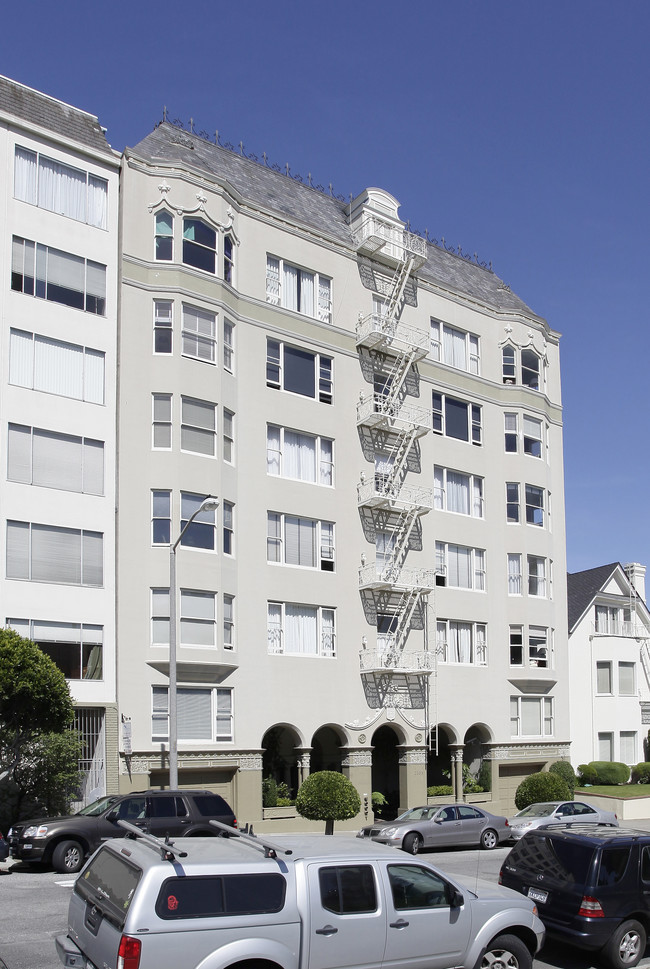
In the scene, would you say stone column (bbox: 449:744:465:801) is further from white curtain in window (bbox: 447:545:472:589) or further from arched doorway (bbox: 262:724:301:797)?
arched doorway (bbox: 262:724:301:797)

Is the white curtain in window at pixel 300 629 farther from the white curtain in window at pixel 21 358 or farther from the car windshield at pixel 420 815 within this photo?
the white curtain in window at pixel 21 358

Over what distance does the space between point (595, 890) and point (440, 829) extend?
1397cm

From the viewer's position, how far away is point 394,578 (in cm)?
3534

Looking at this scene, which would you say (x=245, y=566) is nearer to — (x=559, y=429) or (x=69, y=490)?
(x=69, y=490)

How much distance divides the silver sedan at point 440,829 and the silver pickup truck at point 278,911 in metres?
15.0

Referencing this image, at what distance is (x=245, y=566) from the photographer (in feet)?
104

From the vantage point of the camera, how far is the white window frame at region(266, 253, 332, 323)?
3478cm

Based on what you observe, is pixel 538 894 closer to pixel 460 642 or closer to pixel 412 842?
pixel 412 842

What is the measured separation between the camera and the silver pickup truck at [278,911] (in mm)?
9094

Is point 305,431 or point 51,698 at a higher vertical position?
point 305,431

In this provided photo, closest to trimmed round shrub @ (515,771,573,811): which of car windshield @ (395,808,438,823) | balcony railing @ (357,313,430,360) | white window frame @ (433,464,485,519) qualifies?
car windshield @ (395,808,438,823)

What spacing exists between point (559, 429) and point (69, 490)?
75.1 feet

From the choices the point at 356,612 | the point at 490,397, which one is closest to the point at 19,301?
the point at 356,612

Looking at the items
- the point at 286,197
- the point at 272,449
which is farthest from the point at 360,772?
the point at 286,197
